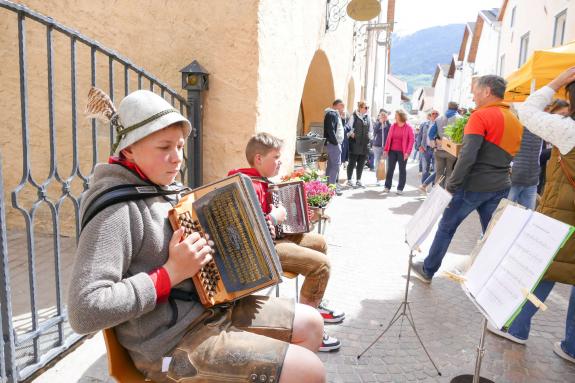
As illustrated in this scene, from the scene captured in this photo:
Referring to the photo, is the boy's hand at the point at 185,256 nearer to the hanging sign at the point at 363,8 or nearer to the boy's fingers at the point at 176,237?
the boy's fingers at the point at 176,237

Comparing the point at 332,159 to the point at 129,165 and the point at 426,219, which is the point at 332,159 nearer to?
the point at 426,219

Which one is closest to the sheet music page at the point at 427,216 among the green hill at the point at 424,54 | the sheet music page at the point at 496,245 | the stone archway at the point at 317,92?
the sheet music page at the point at 496,245

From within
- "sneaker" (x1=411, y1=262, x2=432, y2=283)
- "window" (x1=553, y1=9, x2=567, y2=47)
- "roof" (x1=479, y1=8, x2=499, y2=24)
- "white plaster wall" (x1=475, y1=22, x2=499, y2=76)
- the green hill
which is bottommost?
"sneaker" (x1=411, y1=262, x2=432, y2=283)

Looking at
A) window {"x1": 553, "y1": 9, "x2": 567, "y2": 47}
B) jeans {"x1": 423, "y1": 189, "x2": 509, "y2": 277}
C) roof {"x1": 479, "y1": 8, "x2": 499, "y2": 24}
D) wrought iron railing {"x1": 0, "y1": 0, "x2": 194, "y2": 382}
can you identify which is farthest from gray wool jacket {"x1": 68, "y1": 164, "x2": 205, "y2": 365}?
roof {"x1": 479, "y1": 8, "x2": 499, "y2": 24}

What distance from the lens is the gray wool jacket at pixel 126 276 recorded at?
4.61 feet

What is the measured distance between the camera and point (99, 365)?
8.82ft

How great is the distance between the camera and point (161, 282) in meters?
1.56

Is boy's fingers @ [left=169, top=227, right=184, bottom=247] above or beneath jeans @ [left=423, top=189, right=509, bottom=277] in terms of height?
above

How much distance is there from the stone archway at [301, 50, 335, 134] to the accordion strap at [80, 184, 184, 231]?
27.3ft

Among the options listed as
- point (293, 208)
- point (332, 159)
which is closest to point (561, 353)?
point (293, 208)

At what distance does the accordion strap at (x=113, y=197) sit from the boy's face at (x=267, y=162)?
1508 mm

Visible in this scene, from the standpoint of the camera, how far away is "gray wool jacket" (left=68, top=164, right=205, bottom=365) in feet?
4.61

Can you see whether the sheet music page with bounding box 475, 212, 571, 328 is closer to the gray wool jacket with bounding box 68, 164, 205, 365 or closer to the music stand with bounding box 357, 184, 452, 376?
the music stand with bounding box 357, 184, 452, 376

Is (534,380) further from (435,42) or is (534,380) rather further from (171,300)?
(435,42)
